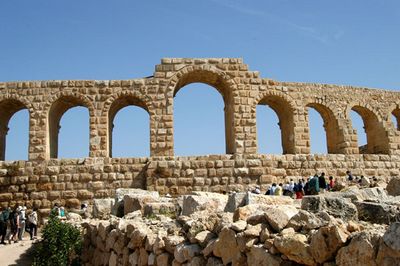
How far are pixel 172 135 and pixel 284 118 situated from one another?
5311 millimetres

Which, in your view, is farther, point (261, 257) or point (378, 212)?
point (378, 212)

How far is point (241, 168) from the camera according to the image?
1625 centimetres

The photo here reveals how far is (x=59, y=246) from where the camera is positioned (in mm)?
9703

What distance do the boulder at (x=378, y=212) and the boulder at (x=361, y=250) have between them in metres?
1.39

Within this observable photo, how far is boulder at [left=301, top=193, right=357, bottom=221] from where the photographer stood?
455 cm

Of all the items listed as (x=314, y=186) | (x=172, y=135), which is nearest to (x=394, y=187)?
(x=314, y=186)

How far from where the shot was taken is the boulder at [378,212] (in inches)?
176

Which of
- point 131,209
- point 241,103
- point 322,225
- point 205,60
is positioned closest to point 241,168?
point 241,103

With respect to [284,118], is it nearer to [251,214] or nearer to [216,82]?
[216,82]

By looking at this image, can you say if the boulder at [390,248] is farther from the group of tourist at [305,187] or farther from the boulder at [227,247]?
the group of tourist at [305,187]

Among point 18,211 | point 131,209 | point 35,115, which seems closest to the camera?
point 131,209

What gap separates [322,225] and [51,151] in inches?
617

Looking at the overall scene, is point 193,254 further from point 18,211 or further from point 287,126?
point 287,126

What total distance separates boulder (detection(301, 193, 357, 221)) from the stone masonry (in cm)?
1117
